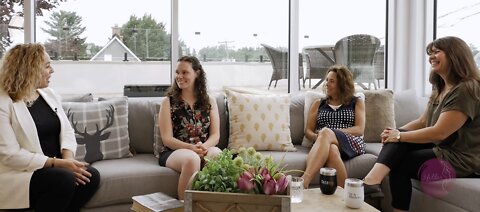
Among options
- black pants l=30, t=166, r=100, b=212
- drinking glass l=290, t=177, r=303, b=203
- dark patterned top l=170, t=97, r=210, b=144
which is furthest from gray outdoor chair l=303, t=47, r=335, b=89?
black pants l=30, t=166, r=100, b=212

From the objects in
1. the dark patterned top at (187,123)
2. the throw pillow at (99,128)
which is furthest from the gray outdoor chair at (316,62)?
the throw pillow at (99,128)

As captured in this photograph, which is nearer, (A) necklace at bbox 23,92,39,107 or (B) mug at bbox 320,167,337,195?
(B) mug at bbox 320,167,337,195

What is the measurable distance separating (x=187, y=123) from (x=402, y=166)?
4.68ft

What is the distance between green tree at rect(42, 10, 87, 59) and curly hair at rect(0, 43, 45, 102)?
131 cm

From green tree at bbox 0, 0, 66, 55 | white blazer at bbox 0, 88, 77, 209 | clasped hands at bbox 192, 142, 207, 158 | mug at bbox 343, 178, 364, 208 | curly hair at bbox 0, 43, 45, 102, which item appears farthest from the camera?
green tree at bbox 0, 0, 66, 55

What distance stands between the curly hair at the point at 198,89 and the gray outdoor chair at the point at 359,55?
184 centimetres

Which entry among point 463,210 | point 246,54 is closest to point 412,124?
point 463,210

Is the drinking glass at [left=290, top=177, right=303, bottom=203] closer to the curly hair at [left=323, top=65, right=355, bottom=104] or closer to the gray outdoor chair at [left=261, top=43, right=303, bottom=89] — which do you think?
the curly hair at [left=323, top=65, right=355, bottom=104]

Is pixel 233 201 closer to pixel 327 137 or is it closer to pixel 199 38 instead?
pixel 327 137

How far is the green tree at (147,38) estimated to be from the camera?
3969 mm

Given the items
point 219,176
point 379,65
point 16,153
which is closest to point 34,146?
point 16,153

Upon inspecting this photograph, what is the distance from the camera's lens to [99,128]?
10.0ft

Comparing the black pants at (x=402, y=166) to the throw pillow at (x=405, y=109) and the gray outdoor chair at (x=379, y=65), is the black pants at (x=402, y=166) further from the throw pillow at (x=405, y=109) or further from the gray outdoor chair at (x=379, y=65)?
the gray outdoor chair at (x=379, y=65)

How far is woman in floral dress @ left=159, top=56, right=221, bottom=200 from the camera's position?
296 cm
